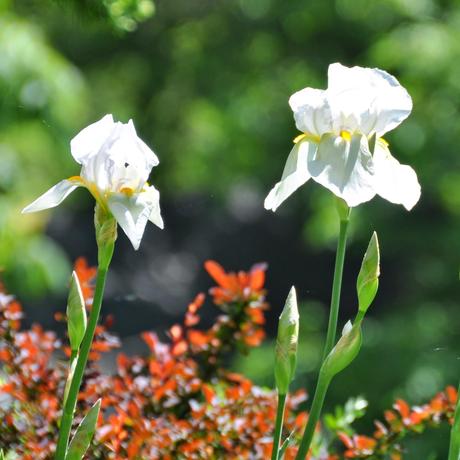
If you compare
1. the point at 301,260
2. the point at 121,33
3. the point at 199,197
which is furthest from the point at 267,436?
the point at 199,197

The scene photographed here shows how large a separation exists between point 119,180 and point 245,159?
585 centimetres

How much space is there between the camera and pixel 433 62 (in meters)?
5.47

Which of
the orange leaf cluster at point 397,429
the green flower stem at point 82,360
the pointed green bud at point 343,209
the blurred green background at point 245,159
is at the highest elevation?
the blurred green background at point 245,159

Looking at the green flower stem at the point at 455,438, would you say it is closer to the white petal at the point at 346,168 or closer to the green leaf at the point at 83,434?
the white petal at the point at 346,168

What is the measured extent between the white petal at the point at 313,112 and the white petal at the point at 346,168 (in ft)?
0.06

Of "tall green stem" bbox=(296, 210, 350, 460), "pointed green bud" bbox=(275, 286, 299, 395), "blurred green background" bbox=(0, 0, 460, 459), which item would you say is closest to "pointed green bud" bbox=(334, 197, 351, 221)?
"tall green stem" bbox=(296, 210, 350, 460)

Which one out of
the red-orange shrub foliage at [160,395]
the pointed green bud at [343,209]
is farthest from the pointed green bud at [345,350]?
the red-orange shrub foliage at [160,395]

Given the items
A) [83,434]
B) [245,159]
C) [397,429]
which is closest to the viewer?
[83,434]

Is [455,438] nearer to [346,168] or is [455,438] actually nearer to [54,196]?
[346,168]

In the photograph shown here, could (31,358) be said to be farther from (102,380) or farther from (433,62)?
(433,62)

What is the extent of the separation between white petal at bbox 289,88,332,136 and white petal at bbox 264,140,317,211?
20mm

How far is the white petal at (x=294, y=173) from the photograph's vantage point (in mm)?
1216

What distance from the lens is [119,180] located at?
1187 mm

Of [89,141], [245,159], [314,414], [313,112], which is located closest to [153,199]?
[89,141]
